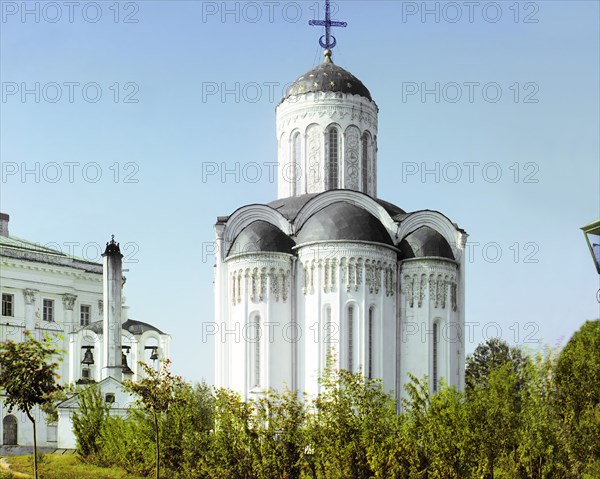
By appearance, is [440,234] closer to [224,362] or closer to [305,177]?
[305,177]

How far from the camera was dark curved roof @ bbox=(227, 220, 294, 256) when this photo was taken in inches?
1575

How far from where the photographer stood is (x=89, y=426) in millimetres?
35438

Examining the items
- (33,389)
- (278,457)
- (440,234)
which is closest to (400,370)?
(440,234)

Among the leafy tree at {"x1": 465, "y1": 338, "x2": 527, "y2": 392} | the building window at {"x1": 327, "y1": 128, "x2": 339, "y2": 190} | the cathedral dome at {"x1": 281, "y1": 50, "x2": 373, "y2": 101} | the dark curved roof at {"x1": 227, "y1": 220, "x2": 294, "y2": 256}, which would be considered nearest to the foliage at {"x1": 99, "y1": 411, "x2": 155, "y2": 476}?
the dark curved roof at {"x1": 227, "y1": 220, "x2": 294, "y2": 256}

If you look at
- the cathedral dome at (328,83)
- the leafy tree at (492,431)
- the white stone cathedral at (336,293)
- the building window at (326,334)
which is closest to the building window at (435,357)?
the white stone cathedral at (336,293)

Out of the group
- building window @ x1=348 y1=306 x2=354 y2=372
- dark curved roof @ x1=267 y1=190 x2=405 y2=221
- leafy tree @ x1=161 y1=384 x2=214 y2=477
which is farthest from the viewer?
dark curved roof @ x1=267 y1=190 x2=405 y2=221

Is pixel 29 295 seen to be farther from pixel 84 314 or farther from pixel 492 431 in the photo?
pixel 492 431

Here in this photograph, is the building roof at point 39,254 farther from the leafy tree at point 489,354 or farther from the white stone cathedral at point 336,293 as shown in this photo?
the leafy tree at point 489,354

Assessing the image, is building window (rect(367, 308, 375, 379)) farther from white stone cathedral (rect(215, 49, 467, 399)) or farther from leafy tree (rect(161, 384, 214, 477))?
leafy tree (rect(161, 384, 214, 477))

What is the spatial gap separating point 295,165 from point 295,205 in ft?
8.24

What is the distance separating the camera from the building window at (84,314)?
5299cm

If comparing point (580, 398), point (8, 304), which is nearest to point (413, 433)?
point (580, 398)

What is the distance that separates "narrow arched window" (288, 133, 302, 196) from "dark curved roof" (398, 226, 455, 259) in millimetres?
5705

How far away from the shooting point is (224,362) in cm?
4072
